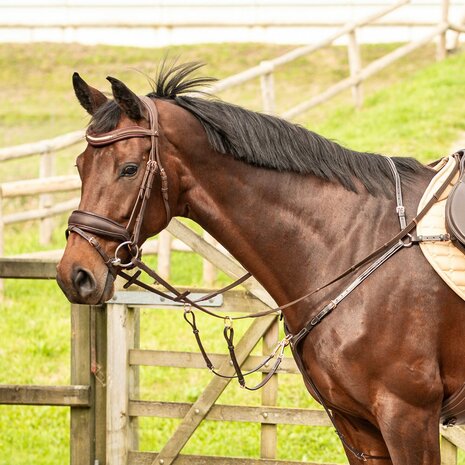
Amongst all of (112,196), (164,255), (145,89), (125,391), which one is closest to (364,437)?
(112,196)

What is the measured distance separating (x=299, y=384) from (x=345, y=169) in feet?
11.3

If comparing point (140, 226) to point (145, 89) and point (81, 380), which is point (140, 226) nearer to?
point (81, 380)

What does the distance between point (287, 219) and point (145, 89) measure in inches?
654

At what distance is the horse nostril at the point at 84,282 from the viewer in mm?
3916

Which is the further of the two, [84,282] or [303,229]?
[303,229]

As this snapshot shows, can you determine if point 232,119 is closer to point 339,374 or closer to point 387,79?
point 339,374

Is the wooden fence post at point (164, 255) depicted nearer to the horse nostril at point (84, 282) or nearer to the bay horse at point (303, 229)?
the bay horse at point (303, 229)

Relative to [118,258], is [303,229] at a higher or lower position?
higher

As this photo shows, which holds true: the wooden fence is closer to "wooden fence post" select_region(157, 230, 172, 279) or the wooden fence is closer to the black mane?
the black mane

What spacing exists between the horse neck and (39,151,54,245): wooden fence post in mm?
6803

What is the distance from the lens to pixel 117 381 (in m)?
5.64

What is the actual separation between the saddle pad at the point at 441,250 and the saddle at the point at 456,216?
0.11 ft

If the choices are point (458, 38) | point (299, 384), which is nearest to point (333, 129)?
point (458, 38)

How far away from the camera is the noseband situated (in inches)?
155
